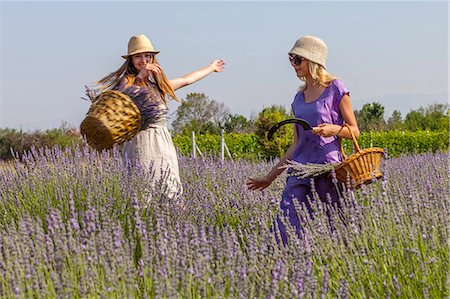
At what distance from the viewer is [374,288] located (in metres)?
2.91

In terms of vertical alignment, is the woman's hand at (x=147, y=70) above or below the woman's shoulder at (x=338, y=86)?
above

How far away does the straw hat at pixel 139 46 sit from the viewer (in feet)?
16.5

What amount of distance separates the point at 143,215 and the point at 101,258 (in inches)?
78.6

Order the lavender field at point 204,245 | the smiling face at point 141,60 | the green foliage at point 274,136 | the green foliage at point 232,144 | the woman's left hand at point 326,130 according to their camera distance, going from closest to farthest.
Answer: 1. the lavender field at point 204,245
2. the woman's left hand at point 326,130
3. the smiling face at point 141,60
4. the green foliage at point 274,136
5. the green foliage at point 232,144

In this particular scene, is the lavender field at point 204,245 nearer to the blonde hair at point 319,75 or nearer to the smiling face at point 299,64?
the blonde hair at point 319,75

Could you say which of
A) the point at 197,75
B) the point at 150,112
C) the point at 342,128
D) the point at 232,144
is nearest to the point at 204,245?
the point at 342,128

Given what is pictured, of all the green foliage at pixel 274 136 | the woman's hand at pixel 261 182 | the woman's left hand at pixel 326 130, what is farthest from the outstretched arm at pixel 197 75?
the green foliage at pixel 274 136

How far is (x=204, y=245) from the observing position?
2.76 m

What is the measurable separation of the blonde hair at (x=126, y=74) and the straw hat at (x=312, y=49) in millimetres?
1291

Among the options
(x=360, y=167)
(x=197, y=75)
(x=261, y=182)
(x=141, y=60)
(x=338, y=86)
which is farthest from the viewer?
(x=197, y=75)

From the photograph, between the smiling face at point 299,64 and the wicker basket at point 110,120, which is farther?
the wicker basket at point 110,120

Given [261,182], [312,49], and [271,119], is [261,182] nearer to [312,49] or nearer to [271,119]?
[312,49]

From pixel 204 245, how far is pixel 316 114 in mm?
1526

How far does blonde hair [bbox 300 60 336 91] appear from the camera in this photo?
13.4 feet
